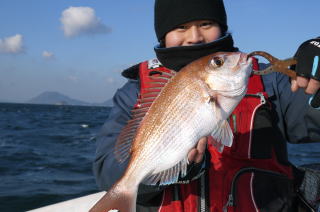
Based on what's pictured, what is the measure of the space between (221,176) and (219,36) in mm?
1268

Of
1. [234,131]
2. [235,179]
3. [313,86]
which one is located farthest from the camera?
[234,131]

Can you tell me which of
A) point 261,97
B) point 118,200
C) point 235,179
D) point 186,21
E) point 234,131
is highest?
point 186,21

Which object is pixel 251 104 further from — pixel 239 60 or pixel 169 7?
pixel 169 7

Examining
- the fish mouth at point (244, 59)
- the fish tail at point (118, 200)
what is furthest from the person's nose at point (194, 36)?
the fish tail at point (118, 200)

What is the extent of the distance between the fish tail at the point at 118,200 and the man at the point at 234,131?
24cm

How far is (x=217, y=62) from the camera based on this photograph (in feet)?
8.19

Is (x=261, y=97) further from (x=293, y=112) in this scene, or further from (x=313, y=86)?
(x=313, y=86)

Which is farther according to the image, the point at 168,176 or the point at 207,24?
the point at 207,24

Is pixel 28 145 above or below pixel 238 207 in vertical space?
below

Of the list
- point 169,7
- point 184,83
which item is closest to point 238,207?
point 184,83

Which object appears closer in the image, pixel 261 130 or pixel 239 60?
pixel 239 60

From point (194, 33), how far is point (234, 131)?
935mm

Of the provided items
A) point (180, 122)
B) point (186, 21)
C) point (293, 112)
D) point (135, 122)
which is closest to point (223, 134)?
point (180, 122)

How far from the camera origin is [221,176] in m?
3.00
